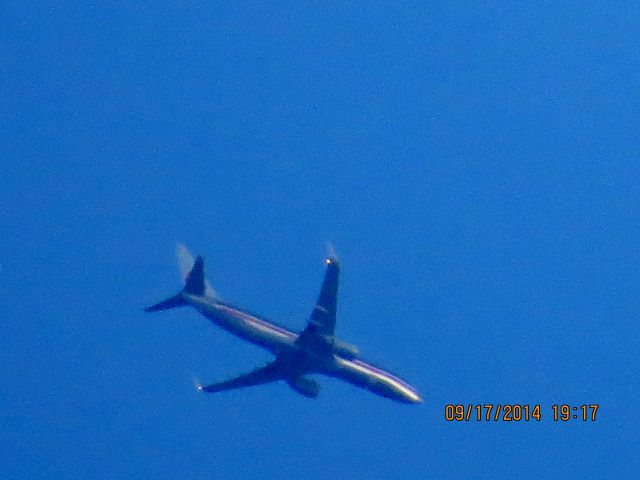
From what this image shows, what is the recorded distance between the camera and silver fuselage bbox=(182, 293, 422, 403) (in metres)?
63.3

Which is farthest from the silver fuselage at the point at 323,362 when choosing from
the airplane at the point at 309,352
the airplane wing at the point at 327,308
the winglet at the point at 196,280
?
the winglet at the point at 196,280

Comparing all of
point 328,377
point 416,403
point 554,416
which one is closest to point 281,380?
point 328,377

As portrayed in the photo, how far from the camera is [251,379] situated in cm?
6750

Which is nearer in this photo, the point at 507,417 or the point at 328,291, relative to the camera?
the point at 328,291

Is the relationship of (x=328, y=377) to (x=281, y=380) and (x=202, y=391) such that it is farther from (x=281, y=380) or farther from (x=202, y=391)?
(x=202, y=391)

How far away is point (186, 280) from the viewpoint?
7081 centimetres

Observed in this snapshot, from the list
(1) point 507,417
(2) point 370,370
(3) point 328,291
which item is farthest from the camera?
(1) point 507,417

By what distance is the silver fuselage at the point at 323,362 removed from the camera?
6328 cm

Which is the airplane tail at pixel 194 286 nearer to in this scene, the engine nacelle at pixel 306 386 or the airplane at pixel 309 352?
the airplane at pixel 309 352

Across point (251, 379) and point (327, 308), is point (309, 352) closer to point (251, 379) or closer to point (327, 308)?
point (327, 308)

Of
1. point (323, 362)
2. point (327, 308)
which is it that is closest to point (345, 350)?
point (323, 362)

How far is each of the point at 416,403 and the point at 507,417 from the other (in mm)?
8312

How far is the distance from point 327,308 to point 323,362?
4926mm

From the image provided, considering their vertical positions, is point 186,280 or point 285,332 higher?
point 186,280
